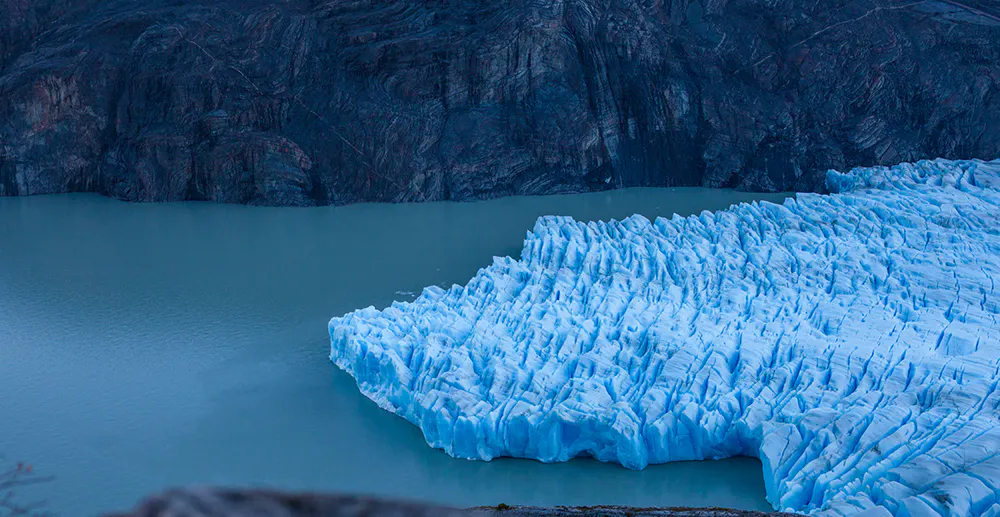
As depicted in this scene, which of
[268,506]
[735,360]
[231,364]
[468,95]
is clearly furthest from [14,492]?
[468,95]

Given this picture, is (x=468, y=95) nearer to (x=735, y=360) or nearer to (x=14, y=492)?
(x=735, y=360)

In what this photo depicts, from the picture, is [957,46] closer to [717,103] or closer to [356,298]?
[717,103]

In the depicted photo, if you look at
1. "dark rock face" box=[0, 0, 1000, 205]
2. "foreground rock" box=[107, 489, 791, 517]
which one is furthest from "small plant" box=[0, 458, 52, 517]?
"dark rock face" box=[0, 0, 1000, 205]

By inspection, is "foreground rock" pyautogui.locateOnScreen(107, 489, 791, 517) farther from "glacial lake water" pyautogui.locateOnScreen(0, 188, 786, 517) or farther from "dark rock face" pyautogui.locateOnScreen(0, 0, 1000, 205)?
"dark rock face" pyautogui.locateOnScreen(0, 0, 1000, 205)

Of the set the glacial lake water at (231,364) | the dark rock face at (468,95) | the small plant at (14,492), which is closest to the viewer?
the small plant at (14,492)

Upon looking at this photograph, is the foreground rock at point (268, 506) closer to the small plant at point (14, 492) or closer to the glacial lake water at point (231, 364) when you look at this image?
the small plant at point (14, 492)

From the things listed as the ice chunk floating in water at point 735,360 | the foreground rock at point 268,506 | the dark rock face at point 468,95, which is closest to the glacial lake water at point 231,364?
the ice chunk floating in water at point 735,360
